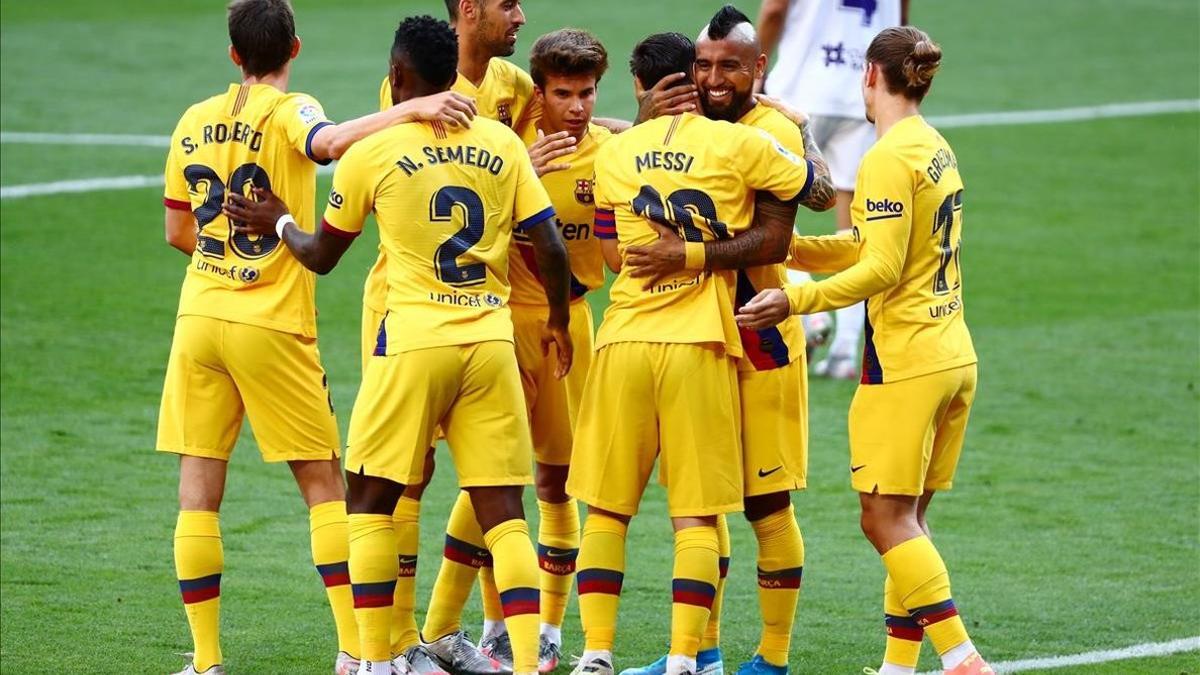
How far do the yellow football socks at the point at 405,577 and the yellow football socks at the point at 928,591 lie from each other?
178cm

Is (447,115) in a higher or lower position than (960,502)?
higher

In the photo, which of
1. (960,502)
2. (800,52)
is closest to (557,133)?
(960,502)

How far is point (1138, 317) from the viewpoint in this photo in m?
12.6

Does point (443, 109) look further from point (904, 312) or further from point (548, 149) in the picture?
point (904, 312)

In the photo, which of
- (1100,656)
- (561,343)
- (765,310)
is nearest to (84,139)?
(561,343)

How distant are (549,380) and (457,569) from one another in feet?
2.62

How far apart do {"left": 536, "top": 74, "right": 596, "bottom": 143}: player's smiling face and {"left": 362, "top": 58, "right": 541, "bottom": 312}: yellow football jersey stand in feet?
0.70

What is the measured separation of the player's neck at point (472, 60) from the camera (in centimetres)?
649

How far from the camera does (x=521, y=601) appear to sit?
18.9 ft

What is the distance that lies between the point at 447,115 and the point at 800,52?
20.4ft

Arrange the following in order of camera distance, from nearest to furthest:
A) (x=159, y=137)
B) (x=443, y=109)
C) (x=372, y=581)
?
(x=443, y=109), (x=372, y=581), (x=159, y=137)

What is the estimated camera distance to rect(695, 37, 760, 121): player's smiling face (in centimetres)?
589

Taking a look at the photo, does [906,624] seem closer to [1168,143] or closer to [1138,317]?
[1138,317]

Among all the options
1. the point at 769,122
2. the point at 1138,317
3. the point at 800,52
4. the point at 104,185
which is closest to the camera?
the point at 769,122
